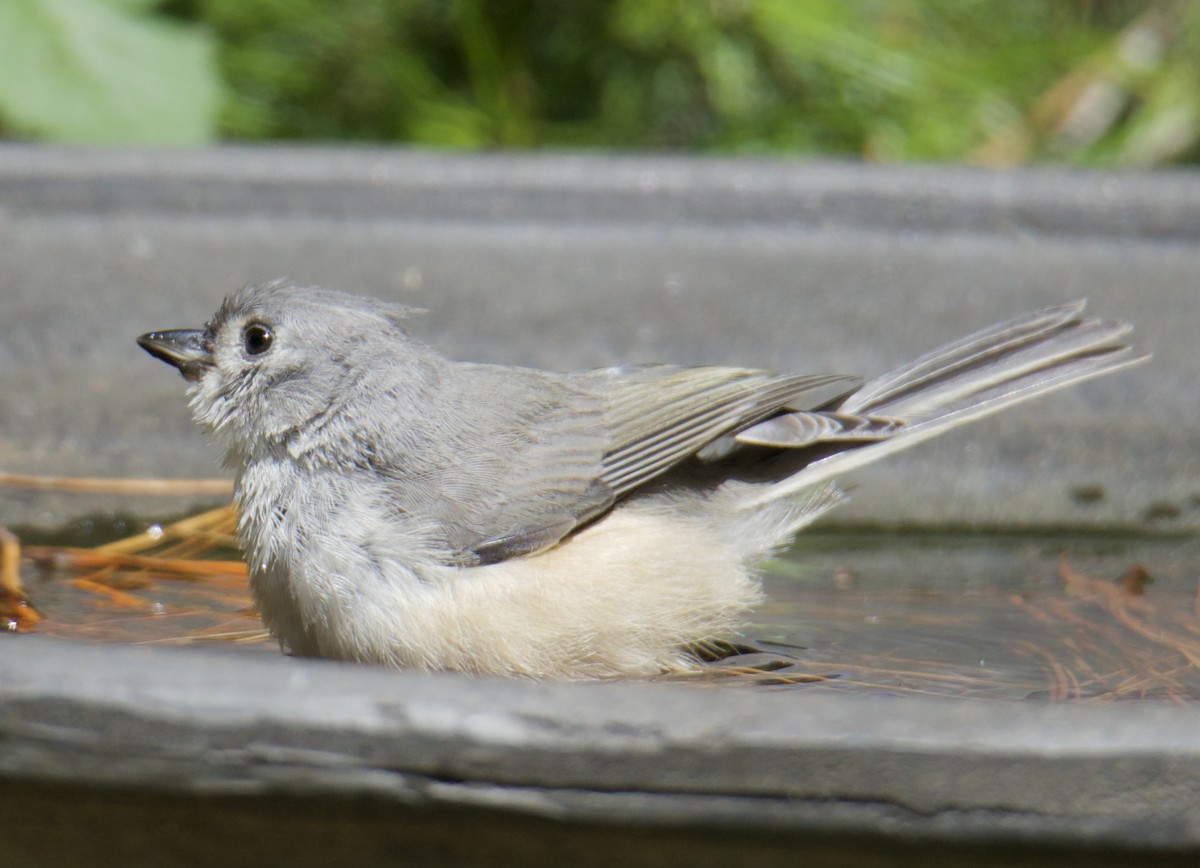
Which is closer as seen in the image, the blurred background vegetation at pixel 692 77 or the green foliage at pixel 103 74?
the green foliage at pixel 103 74

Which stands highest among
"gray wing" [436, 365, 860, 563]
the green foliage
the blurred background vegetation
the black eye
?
the blurred background vegetation

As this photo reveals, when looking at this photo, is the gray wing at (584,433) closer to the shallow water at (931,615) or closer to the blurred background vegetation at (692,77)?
A: the shallow water at (931,615)

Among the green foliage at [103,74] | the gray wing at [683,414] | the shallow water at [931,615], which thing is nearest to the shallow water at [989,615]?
the shallow water at [931,615]

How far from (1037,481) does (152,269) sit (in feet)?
6.48

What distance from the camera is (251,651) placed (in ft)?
7.69

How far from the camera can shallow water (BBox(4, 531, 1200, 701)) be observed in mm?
2312

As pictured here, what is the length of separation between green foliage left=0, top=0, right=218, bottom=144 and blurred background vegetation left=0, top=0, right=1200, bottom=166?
675 millimetres

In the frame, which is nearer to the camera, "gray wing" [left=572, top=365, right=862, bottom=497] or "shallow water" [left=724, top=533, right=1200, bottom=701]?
"shallow water" [left=724, top=533, right=1200, bottom=701]

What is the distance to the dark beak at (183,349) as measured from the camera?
251 centimetres

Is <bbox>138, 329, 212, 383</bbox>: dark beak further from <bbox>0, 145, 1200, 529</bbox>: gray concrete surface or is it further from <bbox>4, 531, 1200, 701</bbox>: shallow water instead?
<bbox>0, 145, 1200, 529</bbox>: gray concrete surface

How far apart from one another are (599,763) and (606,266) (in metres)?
2.00

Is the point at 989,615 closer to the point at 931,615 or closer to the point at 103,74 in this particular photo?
the point at 931,615

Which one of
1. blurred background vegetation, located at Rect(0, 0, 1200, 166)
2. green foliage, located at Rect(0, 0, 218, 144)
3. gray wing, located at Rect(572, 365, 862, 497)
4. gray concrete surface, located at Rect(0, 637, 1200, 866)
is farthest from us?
blurred background vegetation, located at Rect(0, 0, 1200, 166)

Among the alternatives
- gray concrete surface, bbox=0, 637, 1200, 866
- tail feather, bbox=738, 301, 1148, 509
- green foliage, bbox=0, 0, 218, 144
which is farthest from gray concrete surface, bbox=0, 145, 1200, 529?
gray concrete surface, bbox=0, 637, 1200, 866
